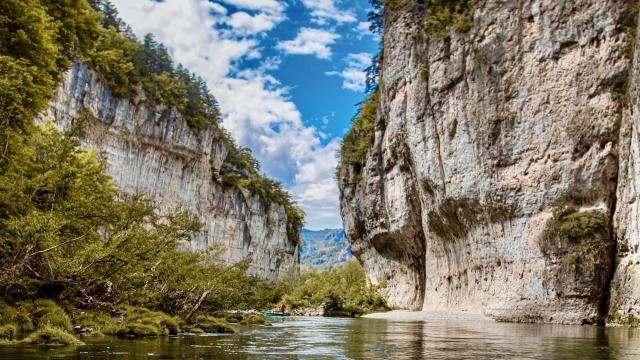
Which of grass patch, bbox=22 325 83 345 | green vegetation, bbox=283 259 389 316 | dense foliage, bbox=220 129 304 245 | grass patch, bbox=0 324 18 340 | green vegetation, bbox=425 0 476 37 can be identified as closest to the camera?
grass patch, bbox=22 325 83 345

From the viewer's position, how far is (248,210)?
88312mm

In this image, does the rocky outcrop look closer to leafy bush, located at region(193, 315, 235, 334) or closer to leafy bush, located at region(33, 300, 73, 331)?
leafy bush, located at region(193, 315, 235, 334)

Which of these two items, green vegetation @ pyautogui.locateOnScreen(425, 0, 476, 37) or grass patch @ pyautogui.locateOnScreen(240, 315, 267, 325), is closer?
grass patch @ pyautogui.locateOnScreen(240, 315, 267, 325)

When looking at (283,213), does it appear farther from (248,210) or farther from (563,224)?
(563,224)

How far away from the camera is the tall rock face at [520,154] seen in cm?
2736

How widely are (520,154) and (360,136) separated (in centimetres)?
3001

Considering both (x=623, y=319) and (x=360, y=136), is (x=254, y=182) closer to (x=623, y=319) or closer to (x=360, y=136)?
(x=360, y=136)

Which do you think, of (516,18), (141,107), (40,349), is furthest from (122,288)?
(141,107)

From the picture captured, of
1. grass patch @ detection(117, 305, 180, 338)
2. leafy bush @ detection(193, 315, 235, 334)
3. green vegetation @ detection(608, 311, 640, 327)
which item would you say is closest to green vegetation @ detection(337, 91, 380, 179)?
green vegetation @ detection(608, 311, 640, 327)

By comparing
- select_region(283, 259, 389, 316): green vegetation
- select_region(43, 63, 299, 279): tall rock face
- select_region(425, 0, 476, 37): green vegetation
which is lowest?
select_region(283, 259, 389, 316): green vegetation

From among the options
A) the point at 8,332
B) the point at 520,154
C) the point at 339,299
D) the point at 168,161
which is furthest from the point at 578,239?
the point at 168,161

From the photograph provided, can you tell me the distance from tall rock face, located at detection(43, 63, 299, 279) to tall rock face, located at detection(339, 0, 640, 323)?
19195mm

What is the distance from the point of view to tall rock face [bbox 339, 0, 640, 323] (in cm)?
2736

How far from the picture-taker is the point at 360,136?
61625mm
